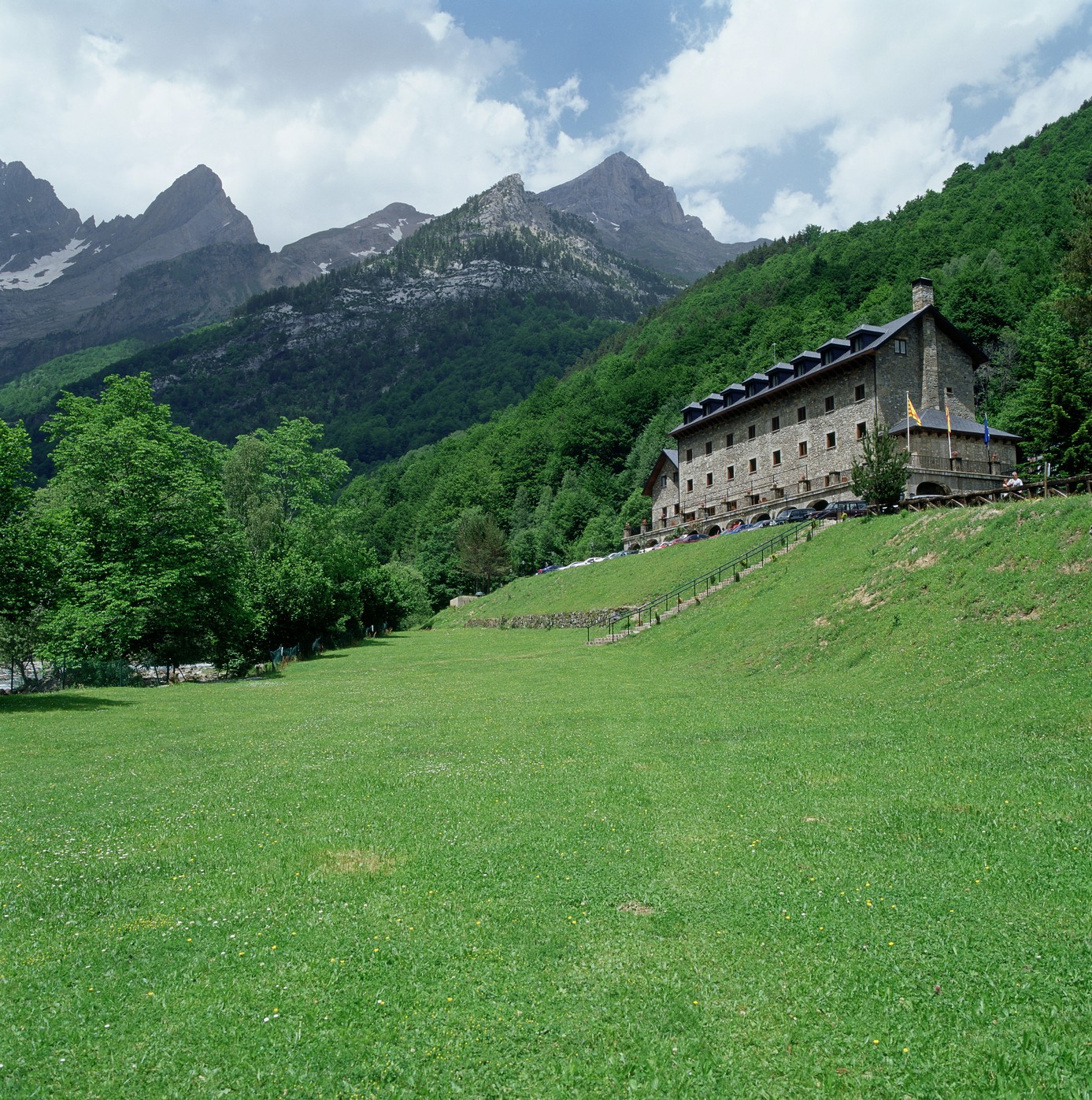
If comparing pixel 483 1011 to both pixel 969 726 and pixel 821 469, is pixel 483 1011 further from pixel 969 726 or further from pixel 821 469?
pixel 821 469

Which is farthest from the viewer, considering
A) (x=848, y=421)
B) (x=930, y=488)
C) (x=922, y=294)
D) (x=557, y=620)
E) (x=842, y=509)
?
(x=922, y=294)

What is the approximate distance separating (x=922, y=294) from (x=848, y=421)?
12801mm

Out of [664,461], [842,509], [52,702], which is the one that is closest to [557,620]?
[842,509]

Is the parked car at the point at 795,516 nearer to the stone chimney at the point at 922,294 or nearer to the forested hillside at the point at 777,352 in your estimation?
the stone chimney at the point at 922,294

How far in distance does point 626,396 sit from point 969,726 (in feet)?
406

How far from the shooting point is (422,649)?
52.8 meters

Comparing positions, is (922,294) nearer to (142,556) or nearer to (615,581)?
(615,581)

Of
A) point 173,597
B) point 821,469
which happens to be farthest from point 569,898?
point 821,469

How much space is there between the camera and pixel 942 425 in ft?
186

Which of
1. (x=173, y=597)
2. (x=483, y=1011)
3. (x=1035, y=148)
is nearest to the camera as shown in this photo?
(x=483, y=1011)

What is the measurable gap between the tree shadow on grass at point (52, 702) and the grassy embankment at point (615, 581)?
106ft

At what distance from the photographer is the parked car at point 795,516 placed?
55.0 metres

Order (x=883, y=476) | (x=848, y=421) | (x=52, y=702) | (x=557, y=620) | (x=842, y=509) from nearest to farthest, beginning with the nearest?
1. (x=52, y=702)
2. (x=883, y=476)
3. (x=842, y=509)
4. (x=557, y=620)
5. (x=848, y=421)

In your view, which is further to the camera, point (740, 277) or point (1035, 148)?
point (740, 277)
